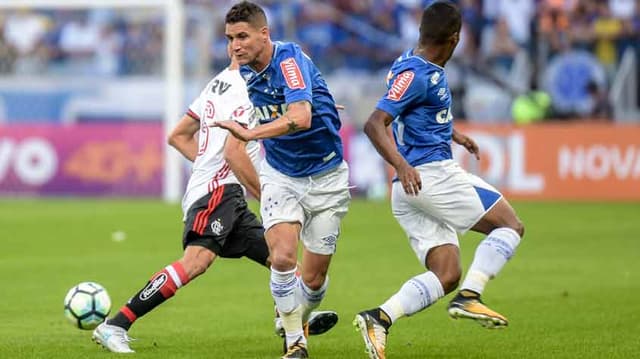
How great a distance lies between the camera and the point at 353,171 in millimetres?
25531

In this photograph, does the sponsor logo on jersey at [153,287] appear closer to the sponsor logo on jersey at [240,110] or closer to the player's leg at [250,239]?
the player's leg at [250,239]

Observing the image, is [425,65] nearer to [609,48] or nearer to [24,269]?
[24,269]

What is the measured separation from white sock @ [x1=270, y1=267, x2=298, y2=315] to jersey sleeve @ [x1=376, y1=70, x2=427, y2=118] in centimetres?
117

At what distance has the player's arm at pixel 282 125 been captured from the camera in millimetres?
7605

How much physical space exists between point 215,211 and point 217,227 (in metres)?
0.12

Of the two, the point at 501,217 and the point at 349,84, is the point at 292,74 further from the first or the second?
the point at 349,84

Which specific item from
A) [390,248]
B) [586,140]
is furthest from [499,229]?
[586,140]

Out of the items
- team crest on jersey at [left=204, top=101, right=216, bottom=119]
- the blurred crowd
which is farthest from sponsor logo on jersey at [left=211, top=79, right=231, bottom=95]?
the blurred crowd

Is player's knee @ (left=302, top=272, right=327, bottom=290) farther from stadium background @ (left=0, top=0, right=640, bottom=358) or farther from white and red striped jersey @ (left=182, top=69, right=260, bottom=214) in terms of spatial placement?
white and red striped jersey @ (left=182, top=69, right=260, bottom=214)

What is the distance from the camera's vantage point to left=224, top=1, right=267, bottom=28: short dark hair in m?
8.05

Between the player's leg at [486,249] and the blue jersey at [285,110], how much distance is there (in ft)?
3.16

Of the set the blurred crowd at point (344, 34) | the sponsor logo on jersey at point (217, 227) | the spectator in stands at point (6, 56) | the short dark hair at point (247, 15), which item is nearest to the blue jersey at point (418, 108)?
the short dark hair at point (247, 15)

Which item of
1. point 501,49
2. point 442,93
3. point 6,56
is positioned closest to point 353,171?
point 501,49

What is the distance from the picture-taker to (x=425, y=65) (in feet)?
26.9
